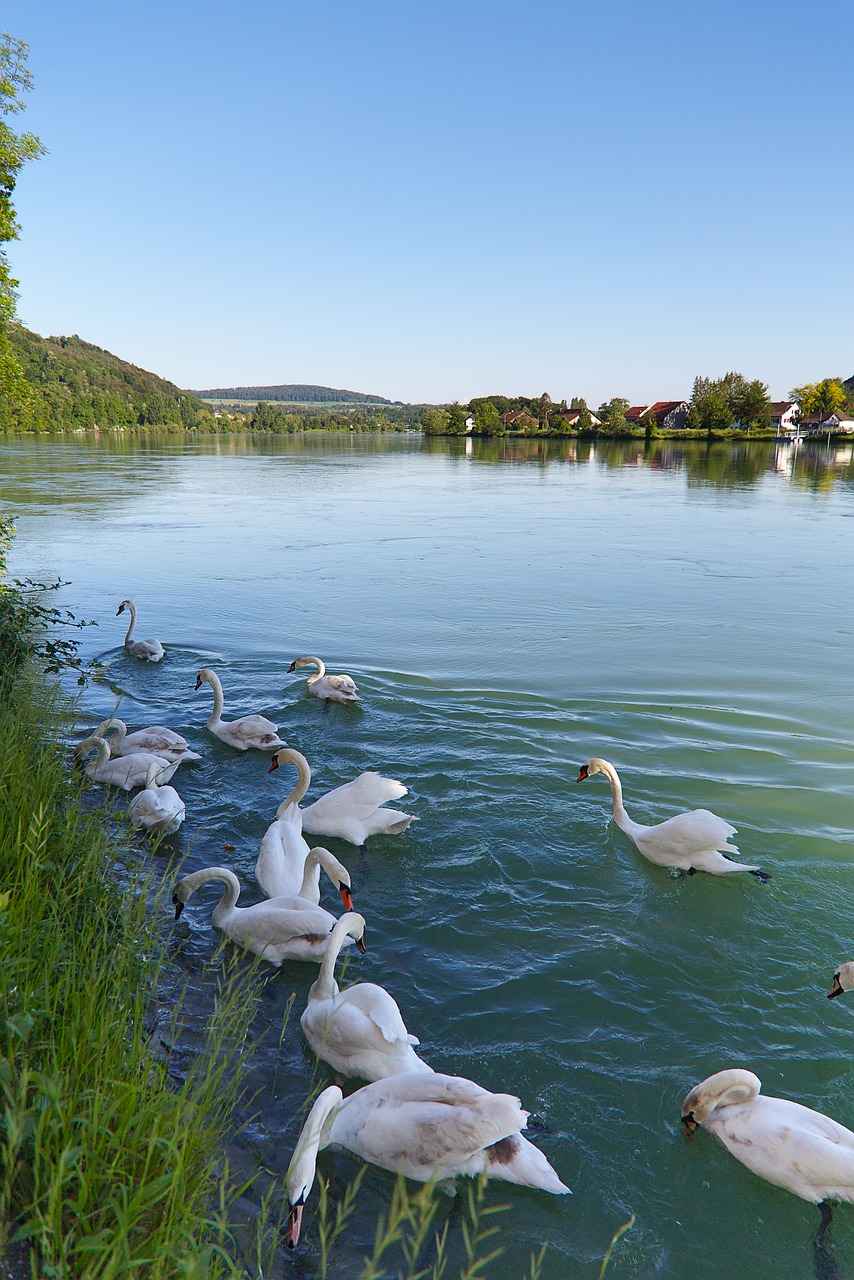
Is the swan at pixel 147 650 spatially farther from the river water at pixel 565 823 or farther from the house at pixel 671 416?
the house at pixel 671 416

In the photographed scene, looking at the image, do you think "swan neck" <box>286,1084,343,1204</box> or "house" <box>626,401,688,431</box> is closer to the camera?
"swan neck" <box>286,1084,343,1204</box>

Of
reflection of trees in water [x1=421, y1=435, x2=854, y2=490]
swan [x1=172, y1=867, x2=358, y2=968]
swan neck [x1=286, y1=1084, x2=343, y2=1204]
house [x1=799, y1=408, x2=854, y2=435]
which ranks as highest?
house [x1=799, y1=408, x2=854, y2=435]

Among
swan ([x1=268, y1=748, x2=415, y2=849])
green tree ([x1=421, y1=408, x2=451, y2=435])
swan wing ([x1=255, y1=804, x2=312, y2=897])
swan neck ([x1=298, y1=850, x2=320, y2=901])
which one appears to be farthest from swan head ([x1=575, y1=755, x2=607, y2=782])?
green tree ([x1=421, y1=408, x2=451, y2=435])

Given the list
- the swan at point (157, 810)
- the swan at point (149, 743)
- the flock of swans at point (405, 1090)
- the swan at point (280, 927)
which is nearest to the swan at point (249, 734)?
the swan at point (149, 743)

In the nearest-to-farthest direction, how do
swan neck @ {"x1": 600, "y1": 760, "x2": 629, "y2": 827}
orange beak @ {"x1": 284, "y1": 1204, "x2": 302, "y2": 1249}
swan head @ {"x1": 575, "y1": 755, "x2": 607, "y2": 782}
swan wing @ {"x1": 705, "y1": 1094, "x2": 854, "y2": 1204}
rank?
1. orange beak @ {"x1": 284, "y1": 1204, "x2": 302, "y2": 1249}
2. swan wing @ {"x1": 705, "y1": 1094, "x2": 854, "y2": 1204}
3. swan neck @ {"x1": 600, "y1": 760, "x2": 629, "y2": 827}
4. swan head @ {"x1": 575, "y1": 755, "x2": 607, "y2": 782}

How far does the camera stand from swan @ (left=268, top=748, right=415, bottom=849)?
7180 mm

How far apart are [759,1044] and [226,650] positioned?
10.6m

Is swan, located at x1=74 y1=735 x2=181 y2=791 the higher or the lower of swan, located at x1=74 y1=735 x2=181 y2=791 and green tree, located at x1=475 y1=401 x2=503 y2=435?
the lower

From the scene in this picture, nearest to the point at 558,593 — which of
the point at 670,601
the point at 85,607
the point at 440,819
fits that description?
the point at 670,601

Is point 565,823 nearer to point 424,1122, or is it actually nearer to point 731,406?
point 424,1122

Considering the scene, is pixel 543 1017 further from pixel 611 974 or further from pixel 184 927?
pixel 184 927

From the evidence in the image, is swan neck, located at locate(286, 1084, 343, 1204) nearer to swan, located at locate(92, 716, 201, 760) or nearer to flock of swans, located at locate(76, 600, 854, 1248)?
flock of swans, located at locate(76, 600, 854, 1248)

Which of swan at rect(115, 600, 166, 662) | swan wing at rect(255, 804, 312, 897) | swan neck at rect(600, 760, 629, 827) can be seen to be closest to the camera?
swan wing at rect(255, 804, 312, 897)

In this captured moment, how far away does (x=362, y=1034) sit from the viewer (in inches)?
176
